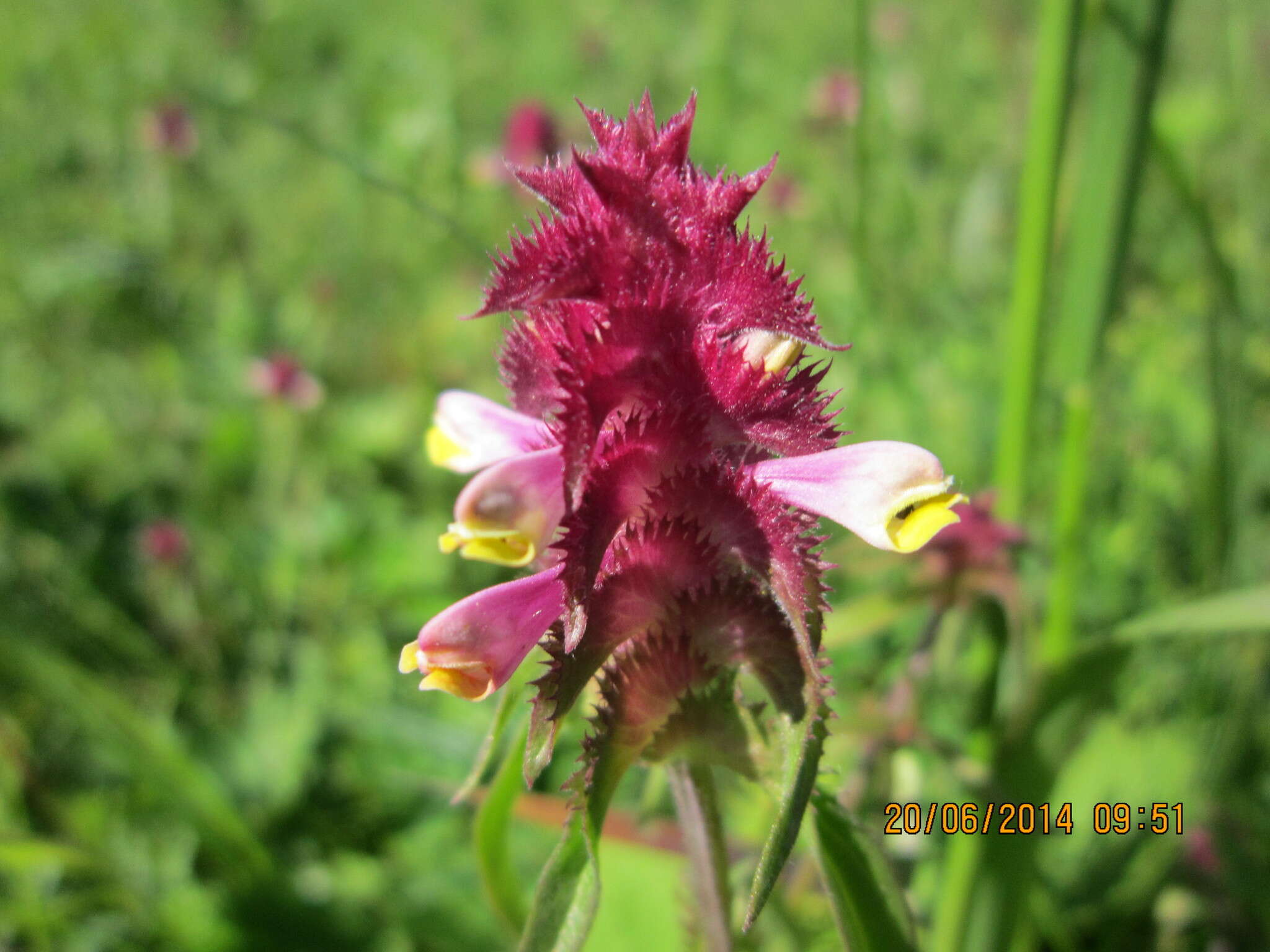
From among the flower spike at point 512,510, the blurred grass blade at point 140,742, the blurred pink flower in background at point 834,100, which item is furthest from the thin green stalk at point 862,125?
the blurred pink flower in background at point 834,100

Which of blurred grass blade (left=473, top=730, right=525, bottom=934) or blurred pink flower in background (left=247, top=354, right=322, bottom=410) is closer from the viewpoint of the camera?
blurred grass blade (left=473, top=730, right=525, bottom=934)

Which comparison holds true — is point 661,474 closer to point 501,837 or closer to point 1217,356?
point 501,837

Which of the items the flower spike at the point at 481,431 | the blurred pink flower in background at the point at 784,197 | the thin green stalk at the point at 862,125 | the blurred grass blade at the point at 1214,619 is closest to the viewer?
the flower spike at the point at 481,431

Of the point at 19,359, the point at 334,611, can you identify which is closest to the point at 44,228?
the point at 19,359

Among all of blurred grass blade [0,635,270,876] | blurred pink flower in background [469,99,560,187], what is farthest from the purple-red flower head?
blurred pink flower in background [469,99,560,187]

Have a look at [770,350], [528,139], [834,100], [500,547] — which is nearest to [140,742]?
[500,547]

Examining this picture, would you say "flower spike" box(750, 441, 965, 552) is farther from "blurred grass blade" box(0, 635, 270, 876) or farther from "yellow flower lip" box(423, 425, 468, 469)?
"blurred grass blade" box(0, 635, 270, 876)
